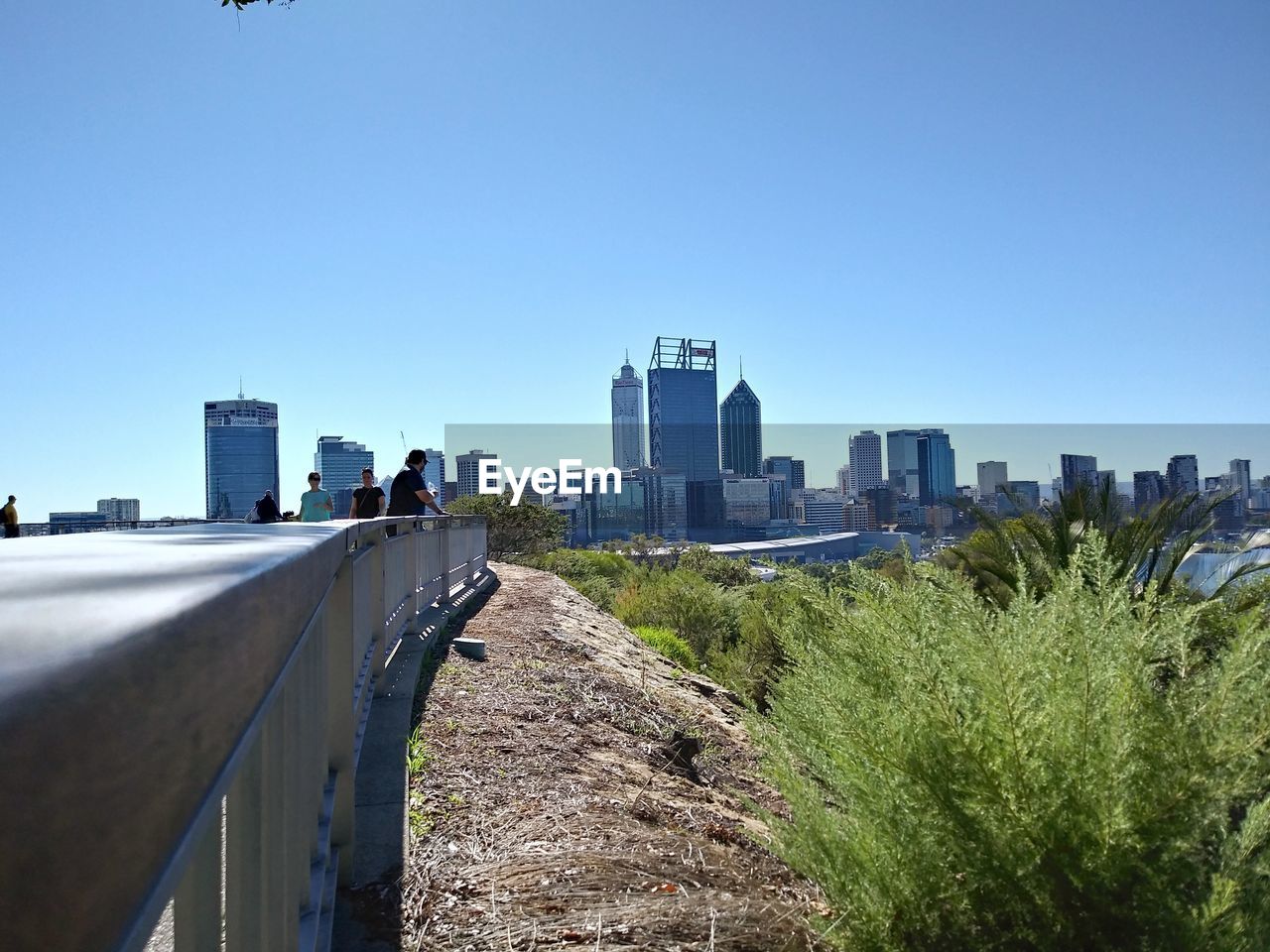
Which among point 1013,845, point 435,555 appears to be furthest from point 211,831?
point 435,555

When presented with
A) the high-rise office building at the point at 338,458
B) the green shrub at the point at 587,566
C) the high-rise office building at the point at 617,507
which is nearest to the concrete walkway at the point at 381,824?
the green shrub at the point at 587,566

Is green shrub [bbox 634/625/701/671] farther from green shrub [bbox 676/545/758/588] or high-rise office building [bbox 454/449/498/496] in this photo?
high-rise office building [bbox 454/449/498/496]

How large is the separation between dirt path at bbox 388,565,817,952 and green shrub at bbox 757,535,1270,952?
688 millimetres

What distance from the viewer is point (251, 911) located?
1.42 m

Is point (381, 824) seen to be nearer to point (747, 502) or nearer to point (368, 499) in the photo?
point (368, 499)

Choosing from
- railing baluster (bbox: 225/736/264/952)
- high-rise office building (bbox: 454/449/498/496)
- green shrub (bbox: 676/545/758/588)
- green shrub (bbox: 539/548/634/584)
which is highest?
high-rise office building (bbox: 454/449/498/496)

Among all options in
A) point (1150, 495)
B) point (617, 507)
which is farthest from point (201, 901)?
point (617, 507)

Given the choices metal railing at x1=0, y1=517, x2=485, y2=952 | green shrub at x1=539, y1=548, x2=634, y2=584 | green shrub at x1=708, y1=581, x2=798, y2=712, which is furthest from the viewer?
green shrub at x1=539, y1=548, x2=634, y2=584

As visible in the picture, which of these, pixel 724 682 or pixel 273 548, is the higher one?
pixel 273 548

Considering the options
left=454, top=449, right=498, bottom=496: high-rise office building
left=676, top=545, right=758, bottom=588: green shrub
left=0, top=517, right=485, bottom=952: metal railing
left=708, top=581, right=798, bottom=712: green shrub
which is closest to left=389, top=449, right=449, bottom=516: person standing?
left=708, top=581, right=798, bottom=712: green shrub

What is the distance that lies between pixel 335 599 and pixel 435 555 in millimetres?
6358

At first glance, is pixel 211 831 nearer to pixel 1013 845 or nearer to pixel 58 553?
pixel 58 553

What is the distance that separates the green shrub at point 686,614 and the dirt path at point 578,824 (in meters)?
10.7

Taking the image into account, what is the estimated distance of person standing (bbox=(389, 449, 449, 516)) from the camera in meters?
11.2
